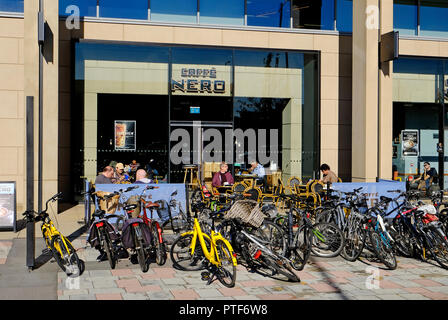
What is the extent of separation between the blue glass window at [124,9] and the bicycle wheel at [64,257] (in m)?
9.44

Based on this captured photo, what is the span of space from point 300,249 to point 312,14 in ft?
34.6

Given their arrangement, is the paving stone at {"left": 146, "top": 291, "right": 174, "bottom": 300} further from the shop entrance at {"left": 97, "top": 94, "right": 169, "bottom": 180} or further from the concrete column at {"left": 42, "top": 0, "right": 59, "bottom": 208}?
the shop entrance at {"left": 97, "top": 94, "right": 169, "bottom": 180}

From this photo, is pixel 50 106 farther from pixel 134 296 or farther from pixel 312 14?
pixel 312 14

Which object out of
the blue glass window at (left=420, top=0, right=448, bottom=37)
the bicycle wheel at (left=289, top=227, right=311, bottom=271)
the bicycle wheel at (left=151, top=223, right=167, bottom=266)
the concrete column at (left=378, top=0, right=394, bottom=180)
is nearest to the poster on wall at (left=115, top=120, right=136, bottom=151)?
the concrete column at (left=378, top=0, right=394, bottom=180)

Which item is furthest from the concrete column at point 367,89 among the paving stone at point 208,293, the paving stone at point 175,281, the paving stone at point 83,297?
the paving stone at point 83,297

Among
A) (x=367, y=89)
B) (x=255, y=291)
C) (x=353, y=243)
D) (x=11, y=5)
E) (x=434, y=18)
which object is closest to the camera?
(x=255, y=291)

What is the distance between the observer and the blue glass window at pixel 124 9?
572 inches

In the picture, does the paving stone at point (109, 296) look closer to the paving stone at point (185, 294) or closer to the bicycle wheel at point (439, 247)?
the paving stone at point (185, 294)

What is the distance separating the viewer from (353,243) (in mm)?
7855

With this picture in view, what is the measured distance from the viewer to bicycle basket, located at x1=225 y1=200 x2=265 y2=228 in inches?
274

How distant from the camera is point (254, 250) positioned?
6.89 meters

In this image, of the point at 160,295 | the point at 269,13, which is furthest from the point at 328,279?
the point at 269,13

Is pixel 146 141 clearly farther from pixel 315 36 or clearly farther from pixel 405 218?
pixel 405 218

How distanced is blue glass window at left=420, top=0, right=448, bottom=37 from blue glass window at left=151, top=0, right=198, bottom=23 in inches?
297
